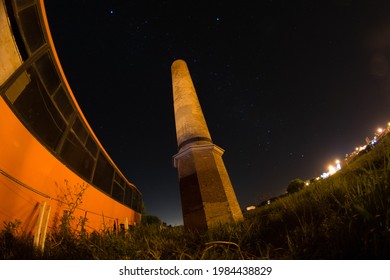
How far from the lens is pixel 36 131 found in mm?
3787

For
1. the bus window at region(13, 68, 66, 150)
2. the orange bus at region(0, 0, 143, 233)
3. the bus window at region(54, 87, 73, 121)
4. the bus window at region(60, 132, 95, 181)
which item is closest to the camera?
the orange bus at region(0, 0, 143, 233)

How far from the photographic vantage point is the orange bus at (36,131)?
10.6ft

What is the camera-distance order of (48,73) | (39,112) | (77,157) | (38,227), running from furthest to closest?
1. (77,157)
2. (48,73)
3. (39,112)
4. (38,227)

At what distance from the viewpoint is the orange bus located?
3.22 metres

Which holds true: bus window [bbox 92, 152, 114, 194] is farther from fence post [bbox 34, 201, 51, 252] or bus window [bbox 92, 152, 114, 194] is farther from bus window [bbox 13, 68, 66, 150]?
fence post [bbox 34, 201, 51, 252]

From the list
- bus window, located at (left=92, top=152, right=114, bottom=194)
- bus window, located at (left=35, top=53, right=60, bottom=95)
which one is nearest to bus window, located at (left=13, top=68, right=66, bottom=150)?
bus window, located at (left=35, top=53, right=60, bottom=95)

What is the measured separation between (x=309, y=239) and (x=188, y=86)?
6.75 m

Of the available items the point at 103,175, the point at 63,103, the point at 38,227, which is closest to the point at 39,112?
the point at 63,103

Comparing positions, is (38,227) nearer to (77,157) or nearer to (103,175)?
(77,157)

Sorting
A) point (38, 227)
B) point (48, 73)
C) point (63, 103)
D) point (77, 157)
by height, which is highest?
point (48, 73)

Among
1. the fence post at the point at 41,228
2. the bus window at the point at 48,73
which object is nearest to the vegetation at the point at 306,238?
the fence post at the point at 41,228

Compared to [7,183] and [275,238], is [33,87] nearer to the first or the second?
[7,183]

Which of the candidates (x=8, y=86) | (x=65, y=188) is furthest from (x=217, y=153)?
(x=8, y=86)

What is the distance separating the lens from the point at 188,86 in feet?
26.2
